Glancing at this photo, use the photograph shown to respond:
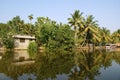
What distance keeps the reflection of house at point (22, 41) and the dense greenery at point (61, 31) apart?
1.17 metres

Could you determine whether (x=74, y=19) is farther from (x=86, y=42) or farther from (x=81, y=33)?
(x=86, y=42)

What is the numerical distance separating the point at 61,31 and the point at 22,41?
27.1 ft

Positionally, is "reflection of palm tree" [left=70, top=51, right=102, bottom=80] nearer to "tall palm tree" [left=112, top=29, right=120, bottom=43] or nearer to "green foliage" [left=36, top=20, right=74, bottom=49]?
"green foliage" [left=36, top=20, right=74, bottom=49]

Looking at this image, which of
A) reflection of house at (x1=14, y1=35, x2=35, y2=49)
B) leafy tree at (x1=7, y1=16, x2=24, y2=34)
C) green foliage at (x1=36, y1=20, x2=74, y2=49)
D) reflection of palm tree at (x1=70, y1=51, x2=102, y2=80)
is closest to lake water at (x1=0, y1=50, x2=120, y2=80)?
reflection of palm tree at (x1=70, y1=51, x2=102, y2=80)

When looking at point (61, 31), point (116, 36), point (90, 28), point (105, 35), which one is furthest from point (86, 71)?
point (116, 36)

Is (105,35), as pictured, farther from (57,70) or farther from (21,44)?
(57,70)

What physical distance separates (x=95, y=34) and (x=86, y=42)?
18.9ft

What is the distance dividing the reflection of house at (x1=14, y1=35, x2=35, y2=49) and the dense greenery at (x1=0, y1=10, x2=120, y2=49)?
117cm

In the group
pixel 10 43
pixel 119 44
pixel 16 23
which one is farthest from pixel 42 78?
pixel 119 44

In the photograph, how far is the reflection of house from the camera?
43.1 m

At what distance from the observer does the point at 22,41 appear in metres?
44.2

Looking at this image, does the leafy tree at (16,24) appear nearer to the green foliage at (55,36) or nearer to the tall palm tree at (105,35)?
the green foliage at (55,36)

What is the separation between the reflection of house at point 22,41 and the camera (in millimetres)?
43081

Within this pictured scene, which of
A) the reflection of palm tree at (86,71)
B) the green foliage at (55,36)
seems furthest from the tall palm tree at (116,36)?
the reflection of palm tree at (86,71)
